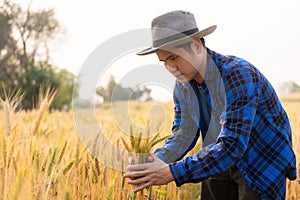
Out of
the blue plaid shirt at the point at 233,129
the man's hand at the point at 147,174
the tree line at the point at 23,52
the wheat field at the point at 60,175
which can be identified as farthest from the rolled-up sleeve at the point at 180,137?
the tree line at the point at 23,52

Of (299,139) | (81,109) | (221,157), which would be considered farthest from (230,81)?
(299,139)

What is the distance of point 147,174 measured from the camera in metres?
Answer: 1.37

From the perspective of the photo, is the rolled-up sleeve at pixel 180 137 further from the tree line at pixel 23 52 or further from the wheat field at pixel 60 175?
the tree line at pixel 23 52

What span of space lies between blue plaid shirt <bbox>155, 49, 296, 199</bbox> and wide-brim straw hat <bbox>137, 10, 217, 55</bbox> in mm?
118

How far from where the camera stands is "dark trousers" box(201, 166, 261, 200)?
1.76 m

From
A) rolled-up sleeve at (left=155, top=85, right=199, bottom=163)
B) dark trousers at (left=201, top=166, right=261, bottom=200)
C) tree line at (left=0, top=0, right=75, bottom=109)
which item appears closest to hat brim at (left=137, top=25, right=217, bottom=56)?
rolled-up sleeve at (left=155, top=85, right=199, bottom=163)

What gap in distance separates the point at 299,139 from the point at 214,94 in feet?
3.11

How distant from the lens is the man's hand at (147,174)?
4.45 feet

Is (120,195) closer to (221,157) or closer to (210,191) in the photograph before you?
(221,157)

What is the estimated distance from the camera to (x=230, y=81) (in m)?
1.52

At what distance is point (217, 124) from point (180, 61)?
0.40m

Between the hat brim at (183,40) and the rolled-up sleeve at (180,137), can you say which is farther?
the rolled-up sleeve at (180,137)

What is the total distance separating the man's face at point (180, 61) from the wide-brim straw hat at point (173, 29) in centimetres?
5

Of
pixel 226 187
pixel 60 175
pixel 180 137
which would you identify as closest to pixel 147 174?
pixel 60 175
